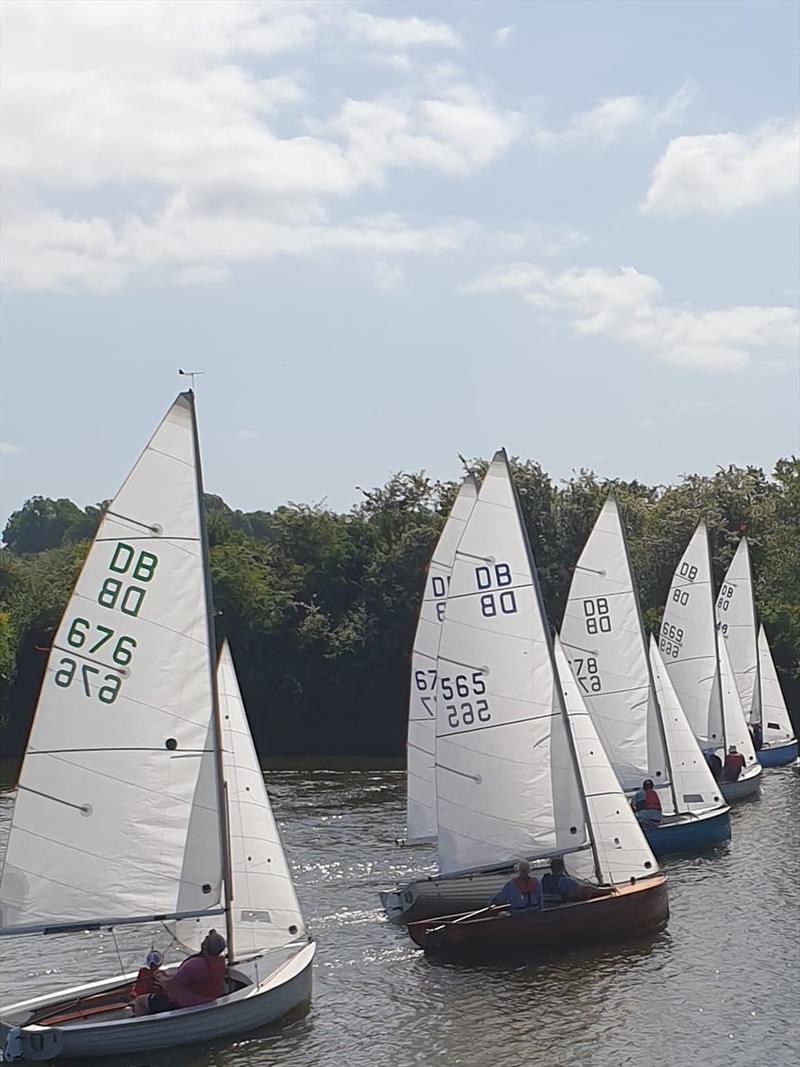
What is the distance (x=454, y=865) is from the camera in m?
22.7

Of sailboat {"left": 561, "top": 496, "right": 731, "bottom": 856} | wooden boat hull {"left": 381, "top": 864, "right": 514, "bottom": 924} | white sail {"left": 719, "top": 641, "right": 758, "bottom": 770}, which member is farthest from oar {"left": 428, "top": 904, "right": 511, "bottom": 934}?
white sail {"left": 719, "top": 641, "right": 758, "bottom": 770}

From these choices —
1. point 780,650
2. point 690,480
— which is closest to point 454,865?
point 780,650

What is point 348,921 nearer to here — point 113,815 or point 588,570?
point 113,815

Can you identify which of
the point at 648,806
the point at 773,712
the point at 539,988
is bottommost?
the point at 539,988

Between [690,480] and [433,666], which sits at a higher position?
[690,480]

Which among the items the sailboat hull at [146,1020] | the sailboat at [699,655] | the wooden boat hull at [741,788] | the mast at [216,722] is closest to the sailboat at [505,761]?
the sailboat hull at [146,1020]

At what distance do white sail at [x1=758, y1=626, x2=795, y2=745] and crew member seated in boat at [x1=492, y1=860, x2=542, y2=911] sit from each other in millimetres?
24834

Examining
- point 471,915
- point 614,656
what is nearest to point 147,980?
point 471,915

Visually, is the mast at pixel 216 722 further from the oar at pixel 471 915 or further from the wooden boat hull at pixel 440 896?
the wooden boat hull at pixel 440 896

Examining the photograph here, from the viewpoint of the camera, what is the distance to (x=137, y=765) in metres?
17.9

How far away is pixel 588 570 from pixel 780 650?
74.9 ft

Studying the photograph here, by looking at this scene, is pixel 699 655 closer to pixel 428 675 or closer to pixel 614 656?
pixel 614 656

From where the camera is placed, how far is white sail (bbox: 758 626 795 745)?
4500cm

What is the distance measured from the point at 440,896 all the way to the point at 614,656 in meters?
9.28
